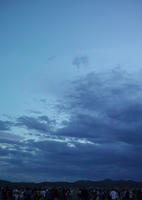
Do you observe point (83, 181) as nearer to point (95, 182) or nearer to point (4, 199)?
point (95, 182)

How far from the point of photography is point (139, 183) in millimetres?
188500

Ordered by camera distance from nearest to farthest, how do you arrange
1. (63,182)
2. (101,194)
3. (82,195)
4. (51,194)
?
(51,194) < (82,195) < (101,194) < (63,182)

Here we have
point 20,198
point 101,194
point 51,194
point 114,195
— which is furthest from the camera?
point 101,194

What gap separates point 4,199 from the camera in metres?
31.2

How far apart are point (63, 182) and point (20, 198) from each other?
163825mm

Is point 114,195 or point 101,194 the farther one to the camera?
point 101,194

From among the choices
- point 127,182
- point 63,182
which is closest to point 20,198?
point 63,182

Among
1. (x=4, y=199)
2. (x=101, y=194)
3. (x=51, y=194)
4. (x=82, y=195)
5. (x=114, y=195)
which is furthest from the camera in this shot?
(x=101, y=194)

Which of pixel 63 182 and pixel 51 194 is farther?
pixel 63 182

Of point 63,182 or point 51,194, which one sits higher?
point 63,182

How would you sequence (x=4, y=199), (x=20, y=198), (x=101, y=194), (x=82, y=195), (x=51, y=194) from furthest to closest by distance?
(x=101, y=194)
(x=4, y=199)
(x=20, y=198)
(x=82, y=195)
(x=51, y=194)

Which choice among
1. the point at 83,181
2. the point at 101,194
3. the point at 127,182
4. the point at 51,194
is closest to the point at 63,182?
the point at 83,181

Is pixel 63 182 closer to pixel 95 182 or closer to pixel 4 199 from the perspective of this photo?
pixel 95 182

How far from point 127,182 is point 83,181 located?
3192cm
